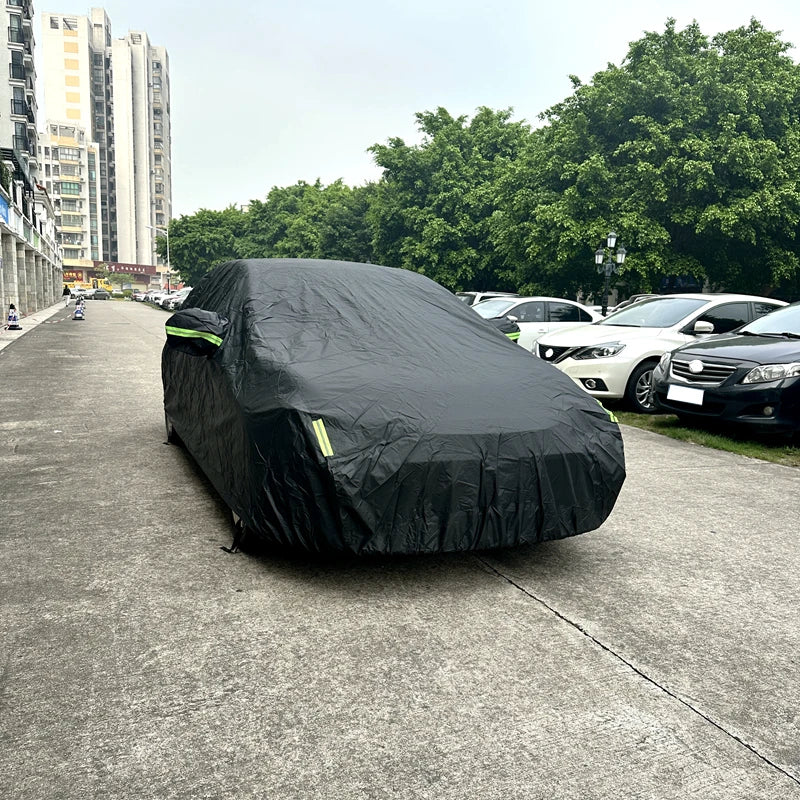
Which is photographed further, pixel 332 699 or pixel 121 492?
pixel 121 492

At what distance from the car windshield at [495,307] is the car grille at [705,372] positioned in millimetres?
6586

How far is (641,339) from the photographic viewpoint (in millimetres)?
9312

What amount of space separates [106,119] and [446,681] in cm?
13538

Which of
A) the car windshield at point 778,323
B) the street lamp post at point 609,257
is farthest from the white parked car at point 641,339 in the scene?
the street lamp post at point 609,257

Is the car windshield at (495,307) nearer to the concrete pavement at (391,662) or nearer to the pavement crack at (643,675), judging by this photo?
the concrete pavement at (391,662)

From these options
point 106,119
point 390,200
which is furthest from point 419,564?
point 106,119

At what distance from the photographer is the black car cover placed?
10.9 feet

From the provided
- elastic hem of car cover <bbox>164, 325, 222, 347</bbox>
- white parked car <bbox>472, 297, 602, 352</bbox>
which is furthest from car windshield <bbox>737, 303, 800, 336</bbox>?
elastic hem of car cover <bbox>164, 325, 222, 347</bbox>

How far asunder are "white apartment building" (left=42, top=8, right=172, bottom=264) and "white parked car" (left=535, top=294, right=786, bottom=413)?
391 feet

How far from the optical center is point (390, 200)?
40438mm

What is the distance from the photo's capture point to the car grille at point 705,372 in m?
7.32

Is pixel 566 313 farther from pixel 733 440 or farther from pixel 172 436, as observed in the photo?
pixel 172 436

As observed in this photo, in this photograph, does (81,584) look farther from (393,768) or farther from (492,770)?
(492,770)

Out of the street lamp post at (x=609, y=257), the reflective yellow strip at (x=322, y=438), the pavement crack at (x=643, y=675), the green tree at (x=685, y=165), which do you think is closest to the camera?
the pavement crack at (x=643, y=675)
